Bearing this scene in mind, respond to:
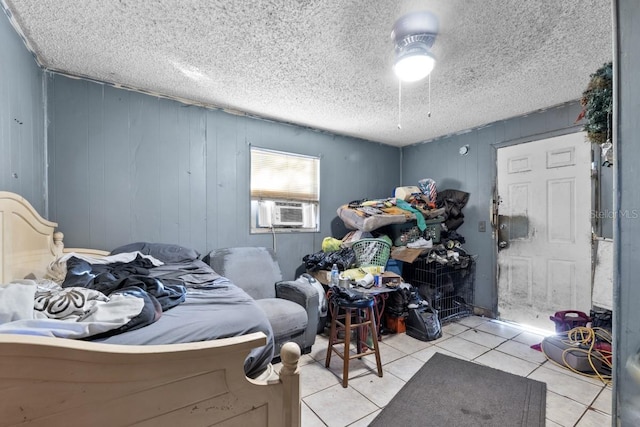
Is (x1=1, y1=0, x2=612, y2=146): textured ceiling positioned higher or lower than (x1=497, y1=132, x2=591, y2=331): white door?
higher

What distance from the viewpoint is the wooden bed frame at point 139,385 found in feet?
1.87

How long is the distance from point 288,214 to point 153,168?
1466 mm

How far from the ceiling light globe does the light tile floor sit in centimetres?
225

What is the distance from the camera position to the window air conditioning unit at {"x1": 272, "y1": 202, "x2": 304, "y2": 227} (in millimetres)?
3197

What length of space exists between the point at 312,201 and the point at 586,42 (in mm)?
2724

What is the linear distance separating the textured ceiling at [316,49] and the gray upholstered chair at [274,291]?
1.58 metres

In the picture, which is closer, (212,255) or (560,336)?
(560,336)

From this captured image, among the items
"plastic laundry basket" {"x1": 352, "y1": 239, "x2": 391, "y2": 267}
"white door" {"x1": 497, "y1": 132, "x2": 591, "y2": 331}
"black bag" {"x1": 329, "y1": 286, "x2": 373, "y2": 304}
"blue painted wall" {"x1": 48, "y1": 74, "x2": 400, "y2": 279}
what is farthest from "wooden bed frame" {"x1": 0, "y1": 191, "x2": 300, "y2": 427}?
"white door" {"x1": 497, "y1": 132, "x2": 591, "y2": 331}

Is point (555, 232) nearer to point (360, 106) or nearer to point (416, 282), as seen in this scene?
point (416, 282)

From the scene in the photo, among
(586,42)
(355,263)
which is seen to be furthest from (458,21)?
(355,263)

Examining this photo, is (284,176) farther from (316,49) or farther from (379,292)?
(379,292)

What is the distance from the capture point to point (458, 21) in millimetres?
1593

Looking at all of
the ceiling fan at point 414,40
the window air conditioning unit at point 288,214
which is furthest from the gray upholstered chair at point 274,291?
the ceiling fan at point 414,40

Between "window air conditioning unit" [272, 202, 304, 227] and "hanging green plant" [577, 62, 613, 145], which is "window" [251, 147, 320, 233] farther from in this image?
"hanging green plant" [577, 62, 613, 145]
